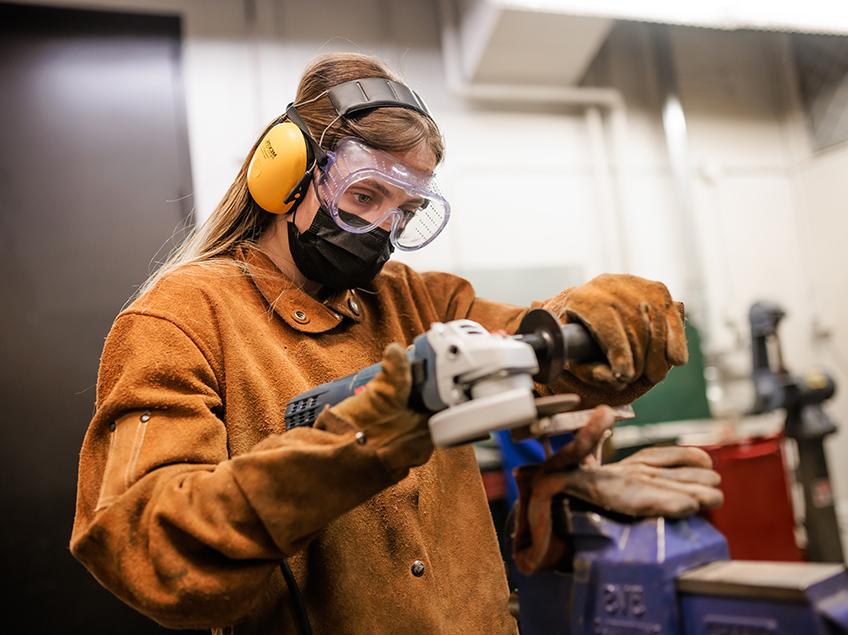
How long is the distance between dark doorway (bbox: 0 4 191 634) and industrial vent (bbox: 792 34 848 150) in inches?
149

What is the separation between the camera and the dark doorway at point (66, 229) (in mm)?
2652

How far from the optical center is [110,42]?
312 centimetres

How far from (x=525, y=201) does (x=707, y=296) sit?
1.21m

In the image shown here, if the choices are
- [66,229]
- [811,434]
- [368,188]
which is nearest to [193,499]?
Answer: [368,188]

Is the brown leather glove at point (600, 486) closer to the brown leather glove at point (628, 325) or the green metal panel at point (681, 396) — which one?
the brown leather glove at point (628, 325)

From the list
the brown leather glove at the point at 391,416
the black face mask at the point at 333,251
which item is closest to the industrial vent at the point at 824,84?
the black face mask at the point at 333,251

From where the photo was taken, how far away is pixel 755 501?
120 inches

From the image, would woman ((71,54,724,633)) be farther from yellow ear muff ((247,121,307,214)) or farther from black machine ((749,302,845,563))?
black machine ((749,302,845,563))

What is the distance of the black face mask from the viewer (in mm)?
1232

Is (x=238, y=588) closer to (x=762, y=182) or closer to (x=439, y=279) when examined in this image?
(x=439, y=279)

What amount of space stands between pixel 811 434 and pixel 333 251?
272 cm

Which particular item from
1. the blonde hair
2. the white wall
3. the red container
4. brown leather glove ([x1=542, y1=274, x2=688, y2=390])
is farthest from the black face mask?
the red container

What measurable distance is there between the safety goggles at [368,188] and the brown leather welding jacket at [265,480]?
0.51ft

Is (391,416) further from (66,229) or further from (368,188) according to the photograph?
(66,229)
